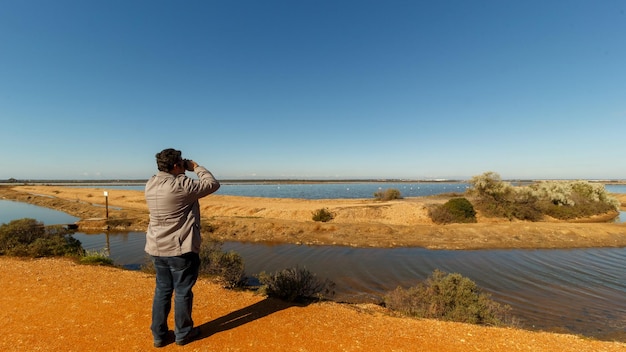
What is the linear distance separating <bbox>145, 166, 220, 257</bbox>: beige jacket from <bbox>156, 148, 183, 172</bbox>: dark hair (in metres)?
0.10

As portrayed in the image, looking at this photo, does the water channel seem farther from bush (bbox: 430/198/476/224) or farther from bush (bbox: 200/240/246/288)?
bush (bbox: 430/198/476/224)

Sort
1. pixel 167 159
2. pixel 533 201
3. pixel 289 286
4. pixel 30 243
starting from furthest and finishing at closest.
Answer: pixel 533 201
pixel 30 243
pixel 289 286
pixel 167 159

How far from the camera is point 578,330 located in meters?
6.91

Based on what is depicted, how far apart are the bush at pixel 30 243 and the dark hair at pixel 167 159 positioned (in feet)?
30.2

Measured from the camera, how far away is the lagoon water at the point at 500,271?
807 centimetres

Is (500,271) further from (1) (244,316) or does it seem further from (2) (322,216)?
(2) (322,216)

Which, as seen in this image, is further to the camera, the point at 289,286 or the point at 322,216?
the point at 322,216

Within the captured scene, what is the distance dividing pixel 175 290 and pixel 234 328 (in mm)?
1332

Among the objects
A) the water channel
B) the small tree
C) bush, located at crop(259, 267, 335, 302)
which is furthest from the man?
the small tree

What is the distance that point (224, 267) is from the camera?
809 cm

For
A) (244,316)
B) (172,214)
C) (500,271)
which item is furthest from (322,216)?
(172,214)

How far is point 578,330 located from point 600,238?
49.8 ft

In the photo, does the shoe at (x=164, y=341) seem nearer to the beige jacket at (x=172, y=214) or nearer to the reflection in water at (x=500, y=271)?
the beige jacket at (x=172, y=214)

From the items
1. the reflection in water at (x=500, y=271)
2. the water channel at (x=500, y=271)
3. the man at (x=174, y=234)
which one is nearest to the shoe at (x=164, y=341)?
the man at (x=174, y=234)
